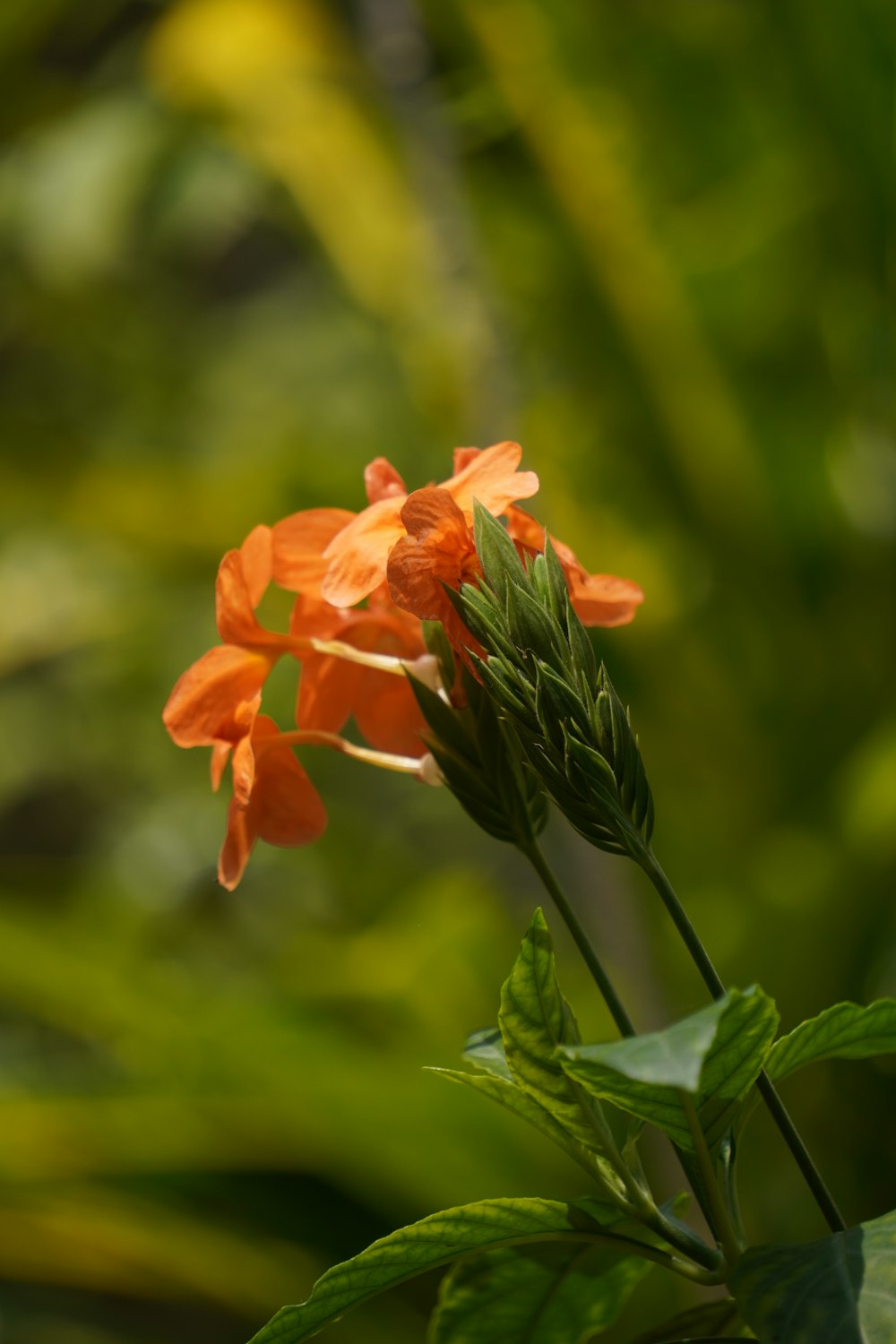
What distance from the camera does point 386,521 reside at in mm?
319

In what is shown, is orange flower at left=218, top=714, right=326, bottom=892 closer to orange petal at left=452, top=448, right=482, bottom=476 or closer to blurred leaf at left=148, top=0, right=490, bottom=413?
orange petal at left=452, top=448, right=482, bottom=476

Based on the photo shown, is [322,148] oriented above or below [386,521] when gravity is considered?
above

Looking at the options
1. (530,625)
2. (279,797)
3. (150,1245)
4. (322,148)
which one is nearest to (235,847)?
(279,797)

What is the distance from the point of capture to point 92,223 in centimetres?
193

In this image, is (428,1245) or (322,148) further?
(322,148)

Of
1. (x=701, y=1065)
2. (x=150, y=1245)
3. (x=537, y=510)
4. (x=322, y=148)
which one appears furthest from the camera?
(x=322, y=148)

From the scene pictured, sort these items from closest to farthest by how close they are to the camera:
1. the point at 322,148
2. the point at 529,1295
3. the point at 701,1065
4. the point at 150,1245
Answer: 1. the point at 701,1065
2. the point at 529,1295
3. the point at 150,1245
4. the point at 322,148

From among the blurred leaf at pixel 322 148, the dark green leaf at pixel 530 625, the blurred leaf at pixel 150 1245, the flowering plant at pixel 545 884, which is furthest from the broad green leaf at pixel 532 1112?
the blurred leaf at pixel 322 148

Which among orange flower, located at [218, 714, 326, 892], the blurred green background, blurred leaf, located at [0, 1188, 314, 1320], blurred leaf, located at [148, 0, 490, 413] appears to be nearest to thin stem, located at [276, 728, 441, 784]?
orange flower, located at [218, 714, 326, 892]

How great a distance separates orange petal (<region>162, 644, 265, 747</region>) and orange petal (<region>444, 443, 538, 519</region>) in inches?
3.3

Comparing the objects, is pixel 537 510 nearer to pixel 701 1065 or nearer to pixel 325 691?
pixel 325 691

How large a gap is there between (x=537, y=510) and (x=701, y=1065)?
130 cm

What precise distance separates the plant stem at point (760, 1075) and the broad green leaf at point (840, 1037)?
3 centimetres

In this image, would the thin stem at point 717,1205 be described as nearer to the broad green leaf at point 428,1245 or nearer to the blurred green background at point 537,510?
the broad green leaf at point 428,1245
